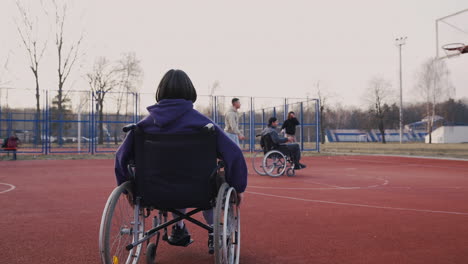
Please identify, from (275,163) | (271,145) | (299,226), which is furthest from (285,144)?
(299,226)


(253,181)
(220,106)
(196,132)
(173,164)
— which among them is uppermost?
(220,106)

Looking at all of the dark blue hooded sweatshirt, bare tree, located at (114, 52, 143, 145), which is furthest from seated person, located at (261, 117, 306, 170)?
bare tree, located at (114, 52, 143, 145)

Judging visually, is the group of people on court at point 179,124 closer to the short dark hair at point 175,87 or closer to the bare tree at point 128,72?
the short dark hair at point 175,87

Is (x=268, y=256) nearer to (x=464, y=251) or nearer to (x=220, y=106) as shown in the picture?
(x=464, y=251)

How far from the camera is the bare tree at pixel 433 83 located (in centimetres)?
4222

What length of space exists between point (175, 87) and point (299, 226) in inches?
84.8

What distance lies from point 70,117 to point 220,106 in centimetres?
1005

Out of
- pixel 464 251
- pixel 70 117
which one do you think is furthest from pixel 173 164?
pixel 70 117

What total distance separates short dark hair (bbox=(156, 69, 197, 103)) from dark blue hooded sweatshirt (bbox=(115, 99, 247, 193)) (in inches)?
2.3

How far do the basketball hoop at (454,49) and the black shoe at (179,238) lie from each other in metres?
15.2

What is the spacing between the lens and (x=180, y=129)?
7.06ft

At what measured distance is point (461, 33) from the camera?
48.7ft

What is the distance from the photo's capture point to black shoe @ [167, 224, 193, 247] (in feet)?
8.57

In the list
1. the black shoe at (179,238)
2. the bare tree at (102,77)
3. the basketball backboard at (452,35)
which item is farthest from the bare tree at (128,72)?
the black shoe at (179,238)
